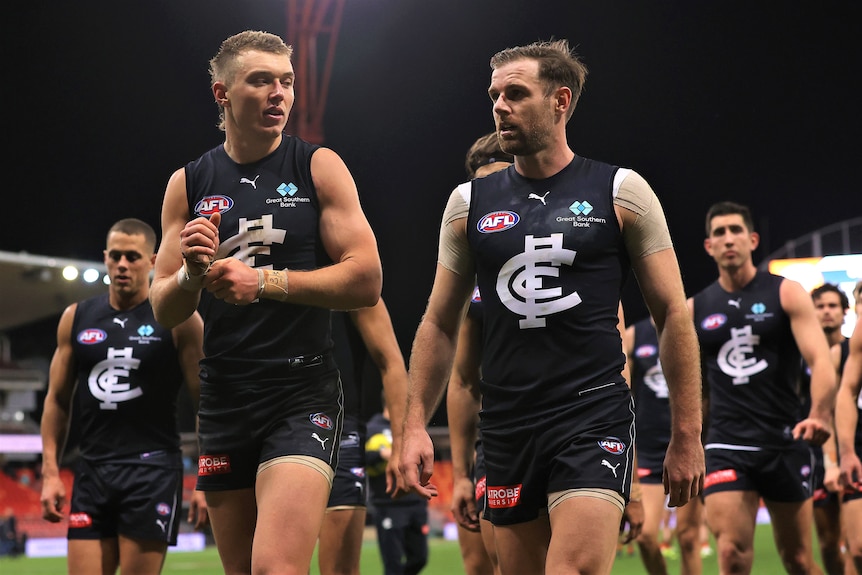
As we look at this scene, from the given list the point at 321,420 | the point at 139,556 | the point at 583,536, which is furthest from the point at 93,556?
the point at 583,536

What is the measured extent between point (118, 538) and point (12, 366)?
34872mm

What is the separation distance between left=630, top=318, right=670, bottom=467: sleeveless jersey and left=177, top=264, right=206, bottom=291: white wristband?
6580mm

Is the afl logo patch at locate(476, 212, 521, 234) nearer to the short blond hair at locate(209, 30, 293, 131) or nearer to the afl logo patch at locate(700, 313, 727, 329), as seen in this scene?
the short blond hair at locate(209, 30, 293, 131)

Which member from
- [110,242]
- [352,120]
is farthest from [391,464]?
[352,120]

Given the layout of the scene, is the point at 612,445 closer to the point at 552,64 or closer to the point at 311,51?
the point at 552,64

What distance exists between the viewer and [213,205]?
Result: 4875 mm

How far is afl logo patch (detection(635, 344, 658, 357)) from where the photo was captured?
10.5 metres

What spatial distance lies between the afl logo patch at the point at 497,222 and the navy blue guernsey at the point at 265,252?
2.59 ft

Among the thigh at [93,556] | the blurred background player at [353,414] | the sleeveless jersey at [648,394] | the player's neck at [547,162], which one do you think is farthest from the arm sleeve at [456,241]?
the sleeveless jersey at [648,394]

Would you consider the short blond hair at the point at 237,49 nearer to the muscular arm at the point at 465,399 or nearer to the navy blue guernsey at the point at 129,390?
the muscular arm at the point at 465,399

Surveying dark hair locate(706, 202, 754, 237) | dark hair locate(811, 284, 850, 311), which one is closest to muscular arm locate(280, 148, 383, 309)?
dark hair locate(706, 202, 754, 237)

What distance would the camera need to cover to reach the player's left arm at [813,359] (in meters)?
7.00

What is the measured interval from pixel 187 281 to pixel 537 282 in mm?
1360

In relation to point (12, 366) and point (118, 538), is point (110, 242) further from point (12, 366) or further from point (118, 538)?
point (12, 366)
